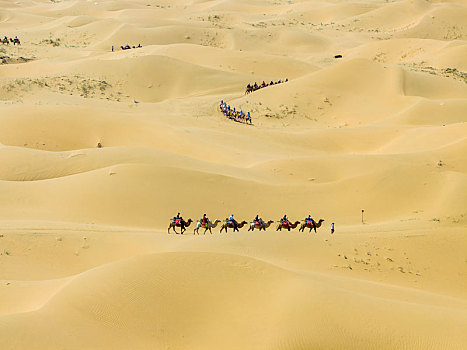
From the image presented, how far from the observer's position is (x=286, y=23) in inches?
2653

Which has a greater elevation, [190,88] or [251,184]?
[190,88]

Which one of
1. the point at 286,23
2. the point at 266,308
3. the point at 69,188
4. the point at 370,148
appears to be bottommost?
the point at 266,308

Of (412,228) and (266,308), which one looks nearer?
(266,308)

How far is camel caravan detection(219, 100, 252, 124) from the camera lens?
33.7 metres

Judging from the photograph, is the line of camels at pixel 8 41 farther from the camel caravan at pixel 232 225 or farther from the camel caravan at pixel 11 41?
the camel caravan at pixel 232 225

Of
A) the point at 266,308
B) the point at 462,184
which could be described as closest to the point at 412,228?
the point at 462,184

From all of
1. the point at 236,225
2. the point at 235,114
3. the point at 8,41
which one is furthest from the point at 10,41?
the point at 236,225

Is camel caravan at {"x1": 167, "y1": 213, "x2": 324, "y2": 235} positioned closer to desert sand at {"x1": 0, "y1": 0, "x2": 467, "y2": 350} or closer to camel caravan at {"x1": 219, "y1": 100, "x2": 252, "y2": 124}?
desert sand at {"x1": 0, "y1": 0, "x2": 467, "y2": 350}

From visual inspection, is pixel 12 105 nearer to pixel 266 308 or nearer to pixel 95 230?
pixel 95 230

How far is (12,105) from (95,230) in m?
16.5

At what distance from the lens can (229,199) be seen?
66.3 feet

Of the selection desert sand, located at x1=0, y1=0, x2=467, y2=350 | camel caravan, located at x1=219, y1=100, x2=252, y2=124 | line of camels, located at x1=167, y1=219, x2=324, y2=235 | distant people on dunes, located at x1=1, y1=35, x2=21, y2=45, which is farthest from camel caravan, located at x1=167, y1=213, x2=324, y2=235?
distant people on dunes, located at x1=1, y1=35, x2=21, y2=45

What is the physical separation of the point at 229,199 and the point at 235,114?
573 inches

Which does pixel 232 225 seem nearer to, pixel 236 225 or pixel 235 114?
pixel 236 225
